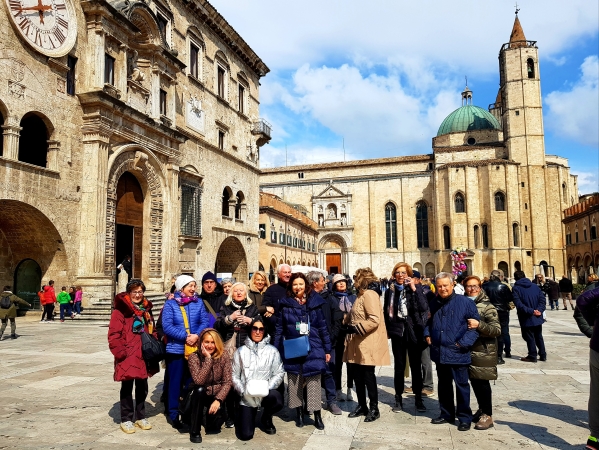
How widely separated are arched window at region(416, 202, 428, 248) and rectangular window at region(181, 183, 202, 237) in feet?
136

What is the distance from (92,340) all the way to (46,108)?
26.6ft

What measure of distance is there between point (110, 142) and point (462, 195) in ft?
149

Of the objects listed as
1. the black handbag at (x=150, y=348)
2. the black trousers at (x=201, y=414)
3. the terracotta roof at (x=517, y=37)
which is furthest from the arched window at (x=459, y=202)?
the black handbag at (x=150, y=348)

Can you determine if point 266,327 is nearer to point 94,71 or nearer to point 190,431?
point 190,431

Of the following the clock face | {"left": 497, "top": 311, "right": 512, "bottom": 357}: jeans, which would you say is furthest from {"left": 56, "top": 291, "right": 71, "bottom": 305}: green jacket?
{"left": 497, "top": 311, "right": 512, "bottom": 357}: jeans

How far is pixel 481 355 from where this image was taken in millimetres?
5270

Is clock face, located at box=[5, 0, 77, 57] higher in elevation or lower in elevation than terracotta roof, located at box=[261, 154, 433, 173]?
lower

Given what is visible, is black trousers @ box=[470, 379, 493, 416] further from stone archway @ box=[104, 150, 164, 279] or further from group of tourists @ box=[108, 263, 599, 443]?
stone archway @ box=[104, 150, 164, 279]

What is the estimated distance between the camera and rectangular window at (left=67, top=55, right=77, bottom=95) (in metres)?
15.9

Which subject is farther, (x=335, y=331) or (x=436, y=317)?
(x=335, y=331)

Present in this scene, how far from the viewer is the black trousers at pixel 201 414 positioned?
4.87 meters

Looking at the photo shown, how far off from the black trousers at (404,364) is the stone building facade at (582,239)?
3690 centimetres

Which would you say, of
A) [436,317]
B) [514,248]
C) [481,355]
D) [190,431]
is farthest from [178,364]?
[514,248]

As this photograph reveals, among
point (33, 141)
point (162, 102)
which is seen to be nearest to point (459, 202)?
point (162, 102)
